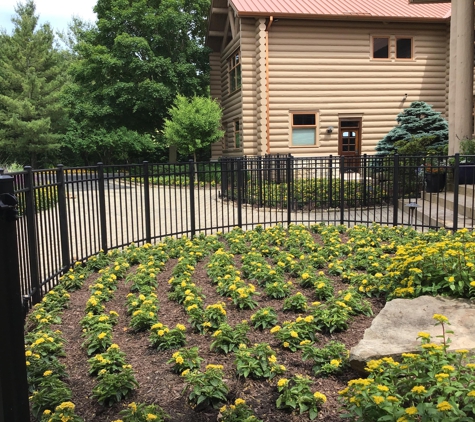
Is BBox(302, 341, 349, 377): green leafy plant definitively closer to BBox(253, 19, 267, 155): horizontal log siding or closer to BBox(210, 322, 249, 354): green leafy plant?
BBox(210, 322, 249, 354): green leafy plant

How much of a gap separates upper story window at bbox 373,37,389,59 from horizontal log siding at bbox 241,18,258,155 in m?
5.54

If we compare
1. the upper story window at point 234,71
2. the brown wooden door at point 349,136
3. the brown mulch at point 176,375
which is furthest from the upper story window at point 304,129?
the brown mulch at point 176,375

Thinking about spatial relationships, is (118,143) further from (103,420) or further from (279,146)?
(103,420)

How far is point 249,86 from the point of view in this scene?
70.6ft

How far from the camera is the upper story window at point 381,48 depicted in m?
22.1

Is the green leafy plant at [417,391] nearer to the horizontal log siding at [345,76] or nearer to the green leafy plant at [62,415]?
the green leafy plant at [62,415]

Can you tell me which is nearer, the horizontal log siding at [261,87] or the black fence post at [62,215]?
the black fence post at [62,215]

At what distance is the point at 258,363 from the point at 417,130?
18392 mm

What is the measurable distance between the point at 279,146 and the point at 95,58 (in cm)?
1456

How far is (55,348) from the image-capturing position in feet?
14.5

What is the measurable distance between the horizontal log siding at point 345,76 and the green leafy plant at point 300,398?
59.7 feet

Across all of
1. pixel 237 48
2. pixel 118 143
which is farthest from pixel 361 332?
pixel 118 143

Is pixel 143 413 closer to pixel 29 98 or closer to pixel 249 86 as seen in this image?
pixel 249 86

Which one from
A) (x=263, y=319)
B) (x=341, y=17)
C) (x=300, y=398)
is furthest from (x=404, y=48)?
(x=300, y=398)
